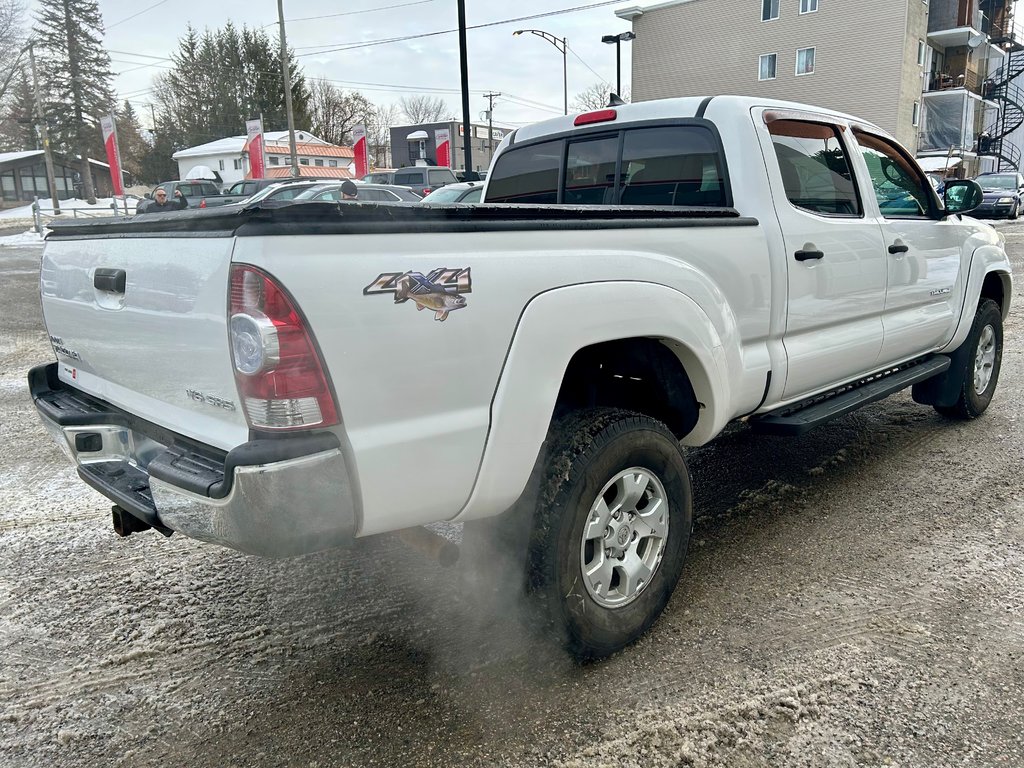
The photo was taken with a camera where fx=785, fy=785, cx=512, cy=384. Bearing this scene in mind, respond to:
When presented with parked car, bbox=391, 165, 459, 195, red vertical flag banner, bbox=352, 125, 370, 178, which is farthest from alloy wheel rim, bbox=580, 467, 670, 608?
red vertical flag banner, bbox=352, 125, 370, 178

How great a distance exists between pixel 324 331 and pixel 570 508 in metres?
1.02

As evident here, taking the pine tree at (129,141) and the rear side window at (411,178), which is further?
the pine tree at (129,141)

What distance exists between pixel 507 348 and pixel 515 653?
3.91 feet

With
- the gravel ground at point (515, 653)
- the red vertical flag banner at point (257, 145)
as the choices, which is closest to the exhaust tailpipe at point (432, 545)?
the gravel ground at point (515, 653)

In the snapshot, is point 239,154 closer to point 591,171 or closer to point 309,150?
point 309,150

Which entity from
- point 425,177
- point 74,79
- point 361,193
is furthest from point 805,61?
point 74,79

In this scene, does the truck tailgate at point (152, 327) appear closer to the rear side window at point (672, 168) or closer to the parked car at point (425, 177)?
the rear side window at point (672, 168)

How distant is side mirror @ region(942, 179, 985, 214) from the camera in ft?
15.6

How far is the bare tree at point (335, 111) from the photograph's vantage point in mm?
77812

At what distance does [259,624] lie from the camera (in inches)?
121

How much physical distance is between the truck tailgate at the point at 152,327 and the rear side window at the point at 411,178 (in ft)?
80.3

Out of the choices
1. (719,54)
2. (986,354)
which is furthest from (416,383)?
(719,54)

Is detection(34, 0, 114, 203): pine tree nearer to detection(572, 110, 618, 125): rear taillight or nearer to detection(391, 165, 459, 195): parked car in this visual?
detection(391, 165, 459, 195): parked car

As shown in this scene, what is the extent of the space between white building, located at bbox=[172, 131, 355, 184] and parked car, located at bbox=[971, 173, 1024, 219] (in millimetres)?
40157
